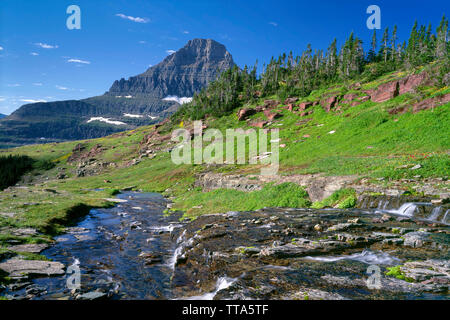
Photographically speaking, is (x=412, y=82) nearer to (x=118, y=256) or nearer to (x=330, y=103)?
(x=330, y=103)

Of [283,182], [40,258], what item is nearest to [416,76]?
[283,182]

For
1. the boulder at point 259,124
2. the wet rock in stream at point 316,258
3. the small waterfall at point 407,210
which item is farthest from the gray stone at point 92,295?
the boulder at point 259,124

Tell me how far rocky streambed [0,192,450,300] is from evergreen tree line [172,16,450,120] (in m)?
102

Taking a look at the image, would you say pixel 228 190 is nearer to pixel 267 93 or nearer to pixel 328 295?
pixel 328 295

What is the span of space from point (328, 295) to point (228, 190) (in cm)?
3043

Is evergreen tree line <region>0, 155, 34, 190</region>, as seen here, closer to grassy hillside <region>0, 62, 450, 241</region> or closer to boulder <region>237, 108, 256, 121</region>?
grassy hillside <region>0, 62, 450, 241</region>

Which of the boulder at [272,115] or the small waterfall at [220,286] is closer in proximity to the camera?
the small waterfall at [220,286]

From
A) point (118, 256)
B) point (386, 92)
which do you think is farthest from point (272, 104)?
point (118, 256)

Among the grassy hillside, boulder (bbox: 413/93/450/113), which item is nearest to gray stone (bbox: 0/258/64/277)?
the grassy hillside

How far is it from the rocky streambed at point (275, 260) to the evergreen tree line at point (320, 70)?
334ft

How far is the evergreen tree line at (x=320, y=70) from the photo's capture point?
104m

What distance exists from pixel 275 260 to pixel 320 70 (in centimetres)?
14660

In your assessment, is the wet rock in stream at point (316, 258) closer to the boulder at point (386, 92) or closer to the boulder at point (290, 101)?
the boulder at point (386, 92)

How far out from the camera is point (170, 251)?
18312 millimetres
